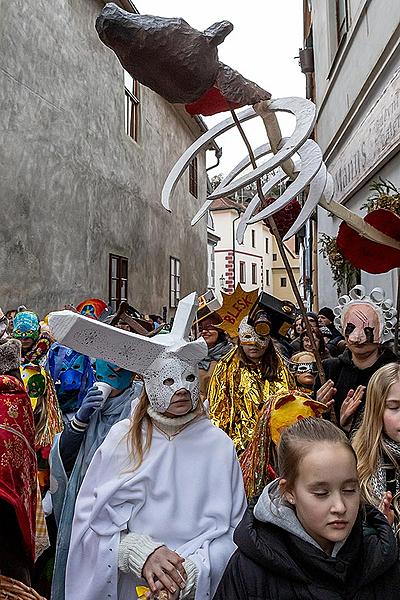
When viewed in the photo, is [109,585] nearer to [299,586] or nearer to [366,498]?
[299,586]

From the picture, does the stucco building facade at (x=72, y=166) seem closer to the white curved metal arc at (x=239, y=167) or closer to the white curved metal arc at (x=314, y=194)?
the white curved metal arc at (x=239, y=167)

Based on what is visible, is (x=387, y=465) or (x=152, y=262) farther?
(x=152, y=262)

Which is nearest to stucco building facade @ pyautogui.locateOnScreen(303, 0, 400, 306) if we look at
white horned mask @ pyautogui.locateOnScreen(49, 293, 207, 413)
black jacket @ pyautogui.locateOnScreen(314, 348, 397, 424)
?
black jacket @ pyautogui.locateOnScreen(314, 348, 397, 424)

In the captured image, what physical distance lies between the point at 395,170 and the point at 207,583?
17.0ft

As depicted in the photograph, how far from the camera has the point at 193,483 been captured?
257 cm

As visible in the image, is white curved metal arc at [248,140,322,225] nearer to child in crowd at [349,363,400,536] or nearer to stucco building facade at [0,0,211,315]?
child in crowd at [349,363,400,536]

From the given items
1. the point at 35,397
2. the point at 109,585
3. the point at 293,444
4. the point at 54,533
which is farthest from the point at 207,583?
the point at 35,397

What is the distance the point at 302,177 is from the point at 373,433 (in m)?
1.20

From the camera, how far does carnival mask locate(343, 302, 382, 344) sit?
12.0 feet

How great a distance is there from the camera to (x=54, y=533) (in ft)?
12.7

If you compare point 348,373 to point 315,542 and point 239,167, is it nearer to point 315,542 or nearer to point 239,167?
point 239,167

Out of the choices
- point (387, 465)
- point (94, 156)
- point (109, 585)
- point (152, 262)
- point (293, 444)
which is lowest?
point (109, 585)

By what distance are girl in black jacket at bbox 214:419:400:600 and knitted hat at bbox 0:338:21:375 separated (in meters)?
1.30

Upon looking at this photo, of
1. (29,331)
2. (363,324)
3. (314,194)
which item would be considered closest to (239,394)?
(363,324)
